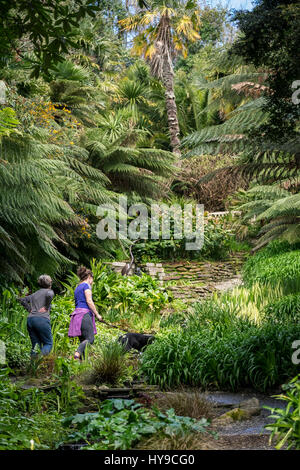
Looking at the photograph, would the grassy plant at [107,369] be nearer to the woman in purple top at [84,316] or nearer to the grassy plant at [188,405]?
the woman in purple top at [84,316]

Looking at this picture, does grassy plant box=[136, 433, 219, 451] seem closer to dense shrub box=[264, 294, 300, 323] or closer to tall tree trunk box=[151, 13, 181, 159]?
dense shrub box=[264, 294, 300, 323]

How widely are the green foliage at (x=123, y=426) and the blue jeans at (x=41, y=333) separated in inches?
112

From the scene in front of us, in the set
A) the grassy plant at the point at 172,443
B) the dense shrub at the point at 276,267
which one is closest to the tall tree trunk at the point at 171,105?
the dense shrub at the point at 276,267

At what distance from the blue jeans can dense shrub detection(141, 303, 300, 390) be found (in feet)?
3.83

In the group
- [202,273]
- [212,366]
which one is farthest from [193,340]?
[202,273]

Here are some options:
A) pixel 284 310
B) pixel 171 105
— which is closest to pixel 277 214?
pixel 284 310

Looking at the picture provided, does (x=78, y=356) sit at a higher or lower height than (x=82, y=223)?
lower

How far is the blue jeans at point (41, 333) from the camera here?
6.69m

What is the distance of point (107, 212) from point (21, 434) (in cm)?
886

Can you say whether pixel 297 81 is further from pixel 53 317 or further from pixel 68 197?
pixel 68 197

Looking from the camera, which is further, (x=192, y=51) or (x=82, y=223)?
(x=192, y=51)

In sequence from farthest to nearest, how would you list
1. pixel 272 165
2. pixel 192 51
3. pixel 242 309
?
pixel 192 51 → pixel 272 165 → pixel 242 309

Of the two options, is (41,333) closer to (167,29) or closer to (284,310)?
(284,310)

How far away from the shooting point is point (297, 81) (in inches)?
257
